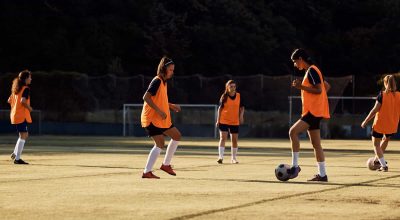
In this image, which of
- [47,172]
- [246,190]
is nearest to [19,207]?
[246,190]

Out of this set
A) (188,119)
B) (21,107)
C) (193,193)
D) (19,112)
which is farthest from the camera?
(188,119)

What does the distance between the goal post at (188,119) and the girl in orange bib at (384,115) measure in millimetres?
27196

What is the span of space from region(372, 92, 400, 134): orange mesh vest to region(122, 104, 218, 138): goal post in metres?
27.2

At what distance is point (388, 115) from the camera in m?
19.4

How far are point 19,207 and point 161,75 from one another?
532 cm

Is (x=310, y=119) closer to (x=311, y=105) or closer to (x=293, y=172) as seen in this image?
(x=311, y=105)

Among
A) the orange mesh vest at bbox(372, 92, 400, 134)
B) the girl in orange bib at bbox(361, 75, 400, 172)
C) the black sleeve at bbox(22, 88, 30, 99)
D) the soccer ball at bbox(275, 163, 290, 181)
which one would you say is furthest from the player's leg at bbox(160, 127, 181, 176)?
the black sleeve at bbox(22, 88, 30, 99)

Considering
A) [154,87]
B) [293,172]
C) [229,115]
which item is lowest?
[293,172]

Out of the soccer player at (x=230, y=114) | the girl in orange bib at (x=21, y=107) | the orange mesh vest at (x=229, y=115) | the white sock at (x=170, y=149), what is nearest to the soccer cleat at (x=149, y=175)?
the white sock at (x=170, y=149)

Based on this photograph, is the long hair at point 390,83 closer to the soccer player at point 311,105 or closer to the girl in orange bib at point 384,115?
the girl in orange bib at point 384,115

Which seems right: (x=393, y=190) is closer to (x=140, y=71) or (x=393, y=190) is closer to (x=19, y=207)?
(x=19, y=207)

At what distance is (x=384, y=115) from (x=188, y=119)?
2867 cm

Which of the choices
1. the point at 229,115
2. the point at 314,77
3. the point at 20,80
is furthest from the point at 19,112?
the point at 314,77

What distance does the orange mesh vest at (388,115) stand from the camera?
1938 centimetres
